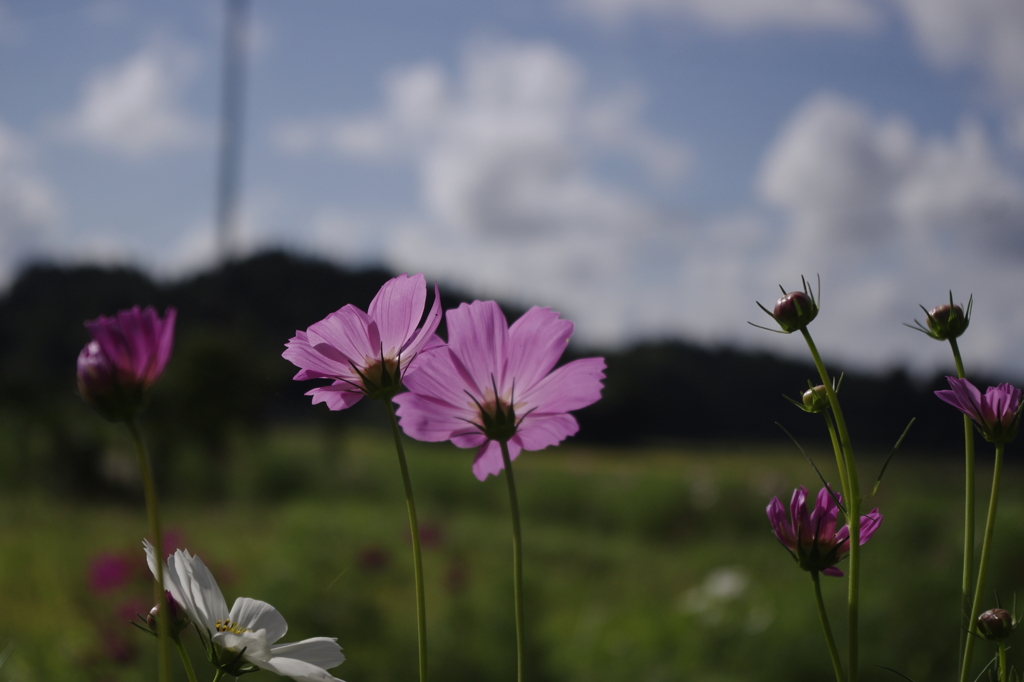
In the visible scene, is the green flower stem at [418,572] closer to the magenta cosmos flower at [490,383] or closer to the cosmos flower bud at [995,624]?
the magenta cosmos flower at [490,383]

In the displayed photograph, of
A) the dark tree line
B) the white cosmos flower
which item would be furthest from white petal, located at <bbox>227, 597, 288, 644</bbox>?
the dark tree line

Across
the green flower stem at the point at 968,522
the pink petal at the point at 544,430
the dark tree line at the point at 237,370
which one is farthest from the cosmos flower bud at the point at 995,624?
the dark tree line at the point at 237,370

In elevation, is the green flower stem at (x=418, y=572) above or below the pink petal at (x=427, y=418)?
below

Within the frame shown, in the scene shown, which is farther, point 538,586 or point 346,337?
point 538,586

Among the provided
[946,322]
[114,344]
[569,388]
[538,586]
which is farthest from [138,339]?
[538,586]

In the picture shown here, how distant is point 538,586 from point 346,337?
1932 mm

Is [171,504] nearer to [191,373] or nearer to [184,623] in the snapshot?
[191,373]

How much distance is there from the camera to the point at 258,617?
218 mm

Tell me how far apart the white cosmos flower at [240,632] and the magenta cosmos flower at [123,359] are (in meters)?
0.04

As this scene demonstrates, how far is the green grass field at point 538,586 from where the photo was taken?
169cm

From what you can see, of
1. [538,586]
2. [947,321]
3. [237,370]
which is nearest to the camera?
[947,321]

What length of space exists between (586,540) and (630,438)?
1079 centimetres

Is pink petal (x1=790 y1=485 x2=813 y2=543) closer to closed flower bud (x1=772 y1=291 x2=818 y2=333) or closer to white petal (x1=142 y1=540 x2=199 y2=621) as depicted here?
closed flower bud (x1=772 y1=291 x2=818 y2=333)

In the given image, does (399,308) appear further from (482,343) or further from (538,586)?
(538,586)
